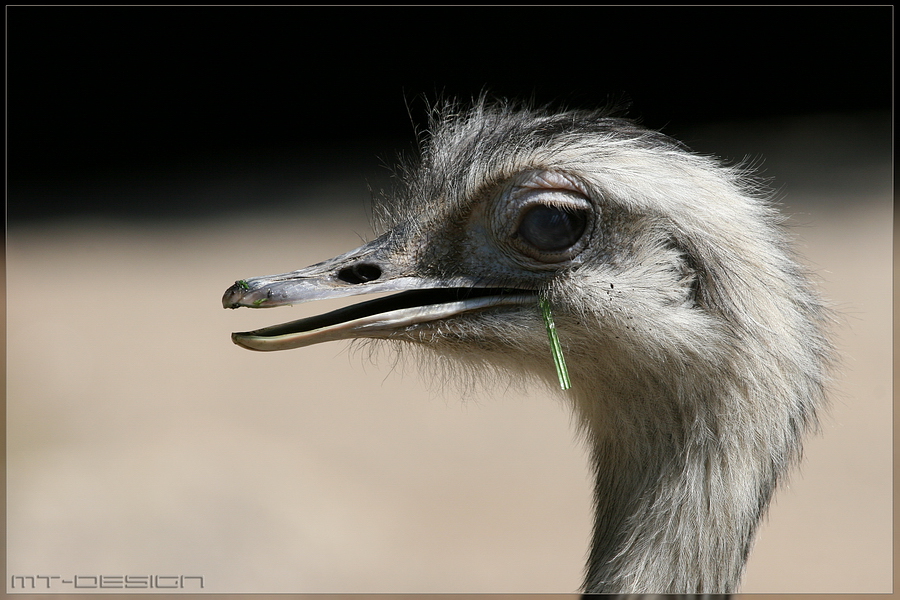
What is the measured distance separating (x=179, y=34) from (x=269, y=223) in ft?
7.64

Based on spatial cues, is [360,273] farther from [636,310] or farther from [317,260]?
[317,260]

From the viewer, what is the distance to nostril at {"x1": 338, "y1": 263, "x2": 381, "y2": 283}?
1662 millimetres

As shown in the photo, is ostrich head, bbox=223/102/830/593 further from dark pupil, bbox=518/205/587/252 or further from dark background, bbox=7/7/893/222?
dark background, bbox=7/7/893/222

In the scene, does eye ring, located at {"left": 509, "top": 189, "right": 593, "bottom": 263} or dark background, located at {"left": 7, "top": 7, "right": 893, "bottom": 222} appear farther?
dark background, located at {"left": 7, "top": 7, "right": 893, "bottom": 222}

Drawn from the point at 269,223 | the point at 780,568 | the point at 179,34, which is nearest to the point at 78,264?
the point at 269,223

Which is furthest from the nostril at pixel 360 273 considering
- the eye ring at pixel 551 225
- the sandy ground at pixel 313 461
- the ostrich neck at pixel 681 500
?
the sandy ground at pixel 313 461

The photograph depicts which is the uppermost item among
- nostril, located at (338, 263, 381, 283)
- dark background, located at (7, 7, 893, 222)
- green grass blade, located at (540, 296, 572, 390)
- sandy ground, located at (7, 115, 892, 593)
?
dark background, located at (7, 7, 893, 222)

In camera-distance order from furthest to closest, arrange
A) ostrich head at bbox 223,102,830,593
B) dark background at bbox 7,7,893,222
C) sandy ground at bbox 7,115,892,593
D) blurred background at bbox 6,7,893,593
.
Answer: dark background at bbox 7,7,893,222, blurred background at bbox 6,7,893,593, sandy ground at bbox 7,115,892,593, ostrich head at bbox 223,102,830,593

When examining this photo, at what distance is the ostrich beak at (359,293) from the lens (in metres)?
1.58

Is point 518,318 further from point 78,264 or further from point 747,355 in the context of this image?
point 78,264

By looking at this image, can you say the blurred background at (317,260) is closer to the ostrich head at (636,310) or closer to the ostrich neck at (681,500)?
the ostrich head at (636,310)

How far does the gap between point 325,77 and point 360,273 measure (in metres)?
7.04

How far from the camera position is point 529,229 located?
63.7 inches

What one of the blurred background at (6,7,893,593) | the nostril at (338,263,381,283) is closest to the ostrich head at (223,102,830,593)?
the nostril at (338,263,381,283)
